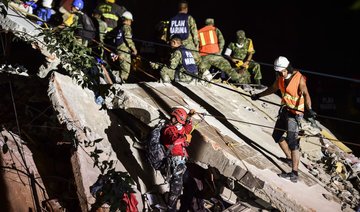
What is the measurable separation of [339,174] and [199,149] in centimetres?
317

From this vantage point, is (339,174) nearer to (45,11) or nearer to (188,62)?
(188,62)

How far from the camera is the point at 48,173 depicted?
17.2 ft

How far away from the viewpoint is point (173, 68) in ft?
21.6

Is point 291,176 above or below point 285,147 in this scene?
below

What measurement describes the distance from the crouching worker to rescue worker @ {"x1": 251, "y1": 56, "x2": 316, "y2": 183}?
1.41 m

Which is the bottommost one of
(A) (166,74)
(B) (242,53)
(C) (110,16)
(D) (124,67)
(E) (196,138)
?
(E) (196,138)

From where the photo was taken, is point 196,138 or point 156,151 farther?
point 196,138

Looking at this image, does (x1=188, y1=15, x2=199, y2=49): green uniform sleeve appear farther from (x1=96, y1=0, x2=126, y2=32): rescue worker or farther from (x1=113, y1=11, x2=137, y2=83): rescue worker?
(x1=96, y1=0, x2=126, y2=32): rescue worker

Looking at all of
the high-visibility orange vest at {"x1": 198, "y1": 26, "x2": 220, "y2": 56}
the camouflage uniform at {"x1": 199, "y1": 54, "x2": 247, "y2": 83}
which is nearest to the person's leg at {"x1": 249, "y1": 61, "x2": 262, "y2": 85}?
the camouflage uniform at {"x1": 199, "y1": 54, "x2": 247, "y2": 83}

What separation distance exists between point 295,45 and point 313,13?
1219 millimetres

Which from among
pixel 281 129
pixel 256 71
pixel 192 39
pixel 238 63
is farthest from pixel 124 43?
pixel 281 129

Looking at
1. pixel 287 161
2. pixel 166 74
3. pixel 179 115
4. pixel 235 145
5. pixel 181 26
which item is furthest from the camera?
pixel 181 26

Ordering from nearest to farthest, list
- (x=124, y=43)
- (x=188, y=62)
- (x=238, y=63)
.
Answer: (x=188, y=62) → (x=124, y=43) → (x=238, y=63)

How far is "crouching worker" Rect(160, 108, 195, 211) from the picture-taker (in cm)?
466
